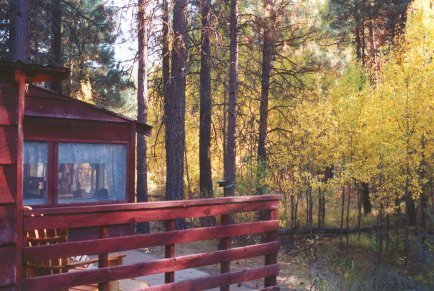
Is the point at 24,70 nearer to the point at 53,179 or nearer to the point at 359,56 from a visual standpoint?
the point at 53,179

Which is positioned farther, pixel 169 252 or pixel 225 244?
pixel 225 244

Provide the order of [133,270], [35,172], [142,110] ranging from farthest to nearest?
[142,110], [35,172], [133,270]

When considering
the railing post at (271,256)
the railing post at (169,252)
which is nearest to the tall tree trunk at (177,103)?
the railing post at (271,256)

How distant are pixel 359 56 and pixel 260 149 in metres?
9.01

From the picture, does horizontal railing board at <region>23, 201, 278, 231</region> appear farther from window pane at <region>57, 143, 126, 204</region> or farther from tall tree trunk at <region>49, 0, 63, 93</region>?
tall tree trunk at <region>49, 0, 63, 93</region>

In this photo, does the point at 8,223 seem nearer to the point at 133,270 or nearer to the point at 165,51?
the point at 133,270

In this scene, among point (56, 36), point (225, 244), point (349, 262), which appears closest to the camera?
point (225, 244)

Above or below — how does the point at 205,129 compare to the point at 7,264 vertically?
above

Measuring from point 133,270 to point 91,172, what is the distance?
6208 mm

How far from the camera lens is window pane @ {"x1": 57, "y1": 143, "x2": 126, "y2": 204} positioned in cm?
879

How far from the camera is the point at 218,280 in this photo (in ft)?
13.0

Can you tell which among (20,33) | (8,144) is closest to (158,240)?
(8,144)

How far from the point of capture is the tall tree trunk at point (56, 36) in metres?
13.9

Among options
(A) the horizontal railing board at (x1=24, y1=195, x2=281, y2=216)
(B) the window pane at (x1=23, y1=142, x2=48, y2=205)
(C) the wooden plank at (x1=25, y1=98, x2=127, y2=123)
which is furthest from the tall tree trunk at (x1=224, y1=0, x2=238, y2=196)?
(A) the horizontal railing board at (x1=24, y1=195, x2=281, y2=216)
